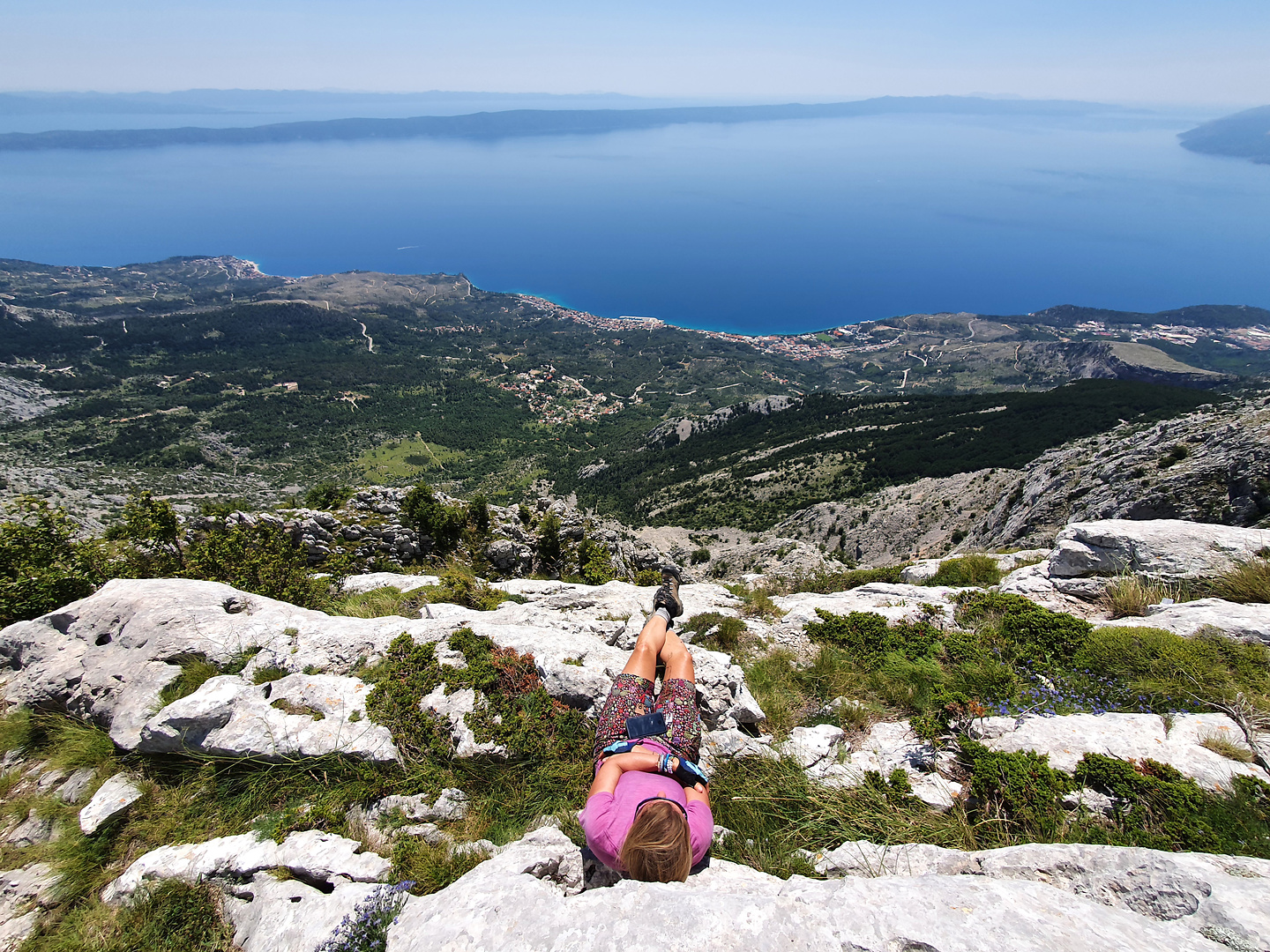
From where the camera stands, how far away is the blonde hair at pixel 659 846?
388 centimetres

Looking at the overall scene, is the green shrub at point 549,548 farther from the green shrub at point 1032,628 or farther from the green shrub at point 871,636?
the green shrub at point 1032,628

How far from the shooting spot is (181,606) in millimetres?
7461

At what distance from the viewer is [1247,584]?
760cm

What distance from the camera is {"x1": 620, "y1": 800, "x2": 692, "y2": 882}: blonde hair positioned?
3.88 m

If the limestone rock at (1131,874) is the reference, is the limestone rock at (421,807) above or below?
below

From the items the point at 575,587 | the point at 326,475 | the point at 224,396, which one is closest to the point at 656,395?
the point at 326,475

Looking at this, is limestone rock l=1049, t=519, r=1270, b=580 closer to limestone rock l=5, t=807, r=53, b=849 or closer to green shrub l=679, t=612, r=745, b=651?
green shrub l=679, t=612, r=745, b=651

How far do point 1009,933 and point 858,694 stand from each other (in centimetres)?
413

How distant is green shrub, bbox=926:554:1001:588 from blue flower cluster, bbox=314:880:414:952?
39.1 ft

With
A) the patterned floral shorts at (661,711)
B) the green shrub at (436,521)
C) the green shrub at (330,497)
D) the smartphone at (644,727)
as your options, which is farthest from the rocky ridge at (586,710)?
the green shrub at (330,497)

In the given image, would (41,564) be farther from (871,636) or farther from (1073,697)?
(1073,697)

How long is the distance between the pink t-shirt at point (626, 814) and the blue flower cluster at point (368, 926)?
4.90 ft

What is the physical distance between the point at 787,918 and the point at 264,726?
5704 mm

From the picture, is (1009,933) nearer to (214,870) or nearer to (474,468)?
(214,870)
